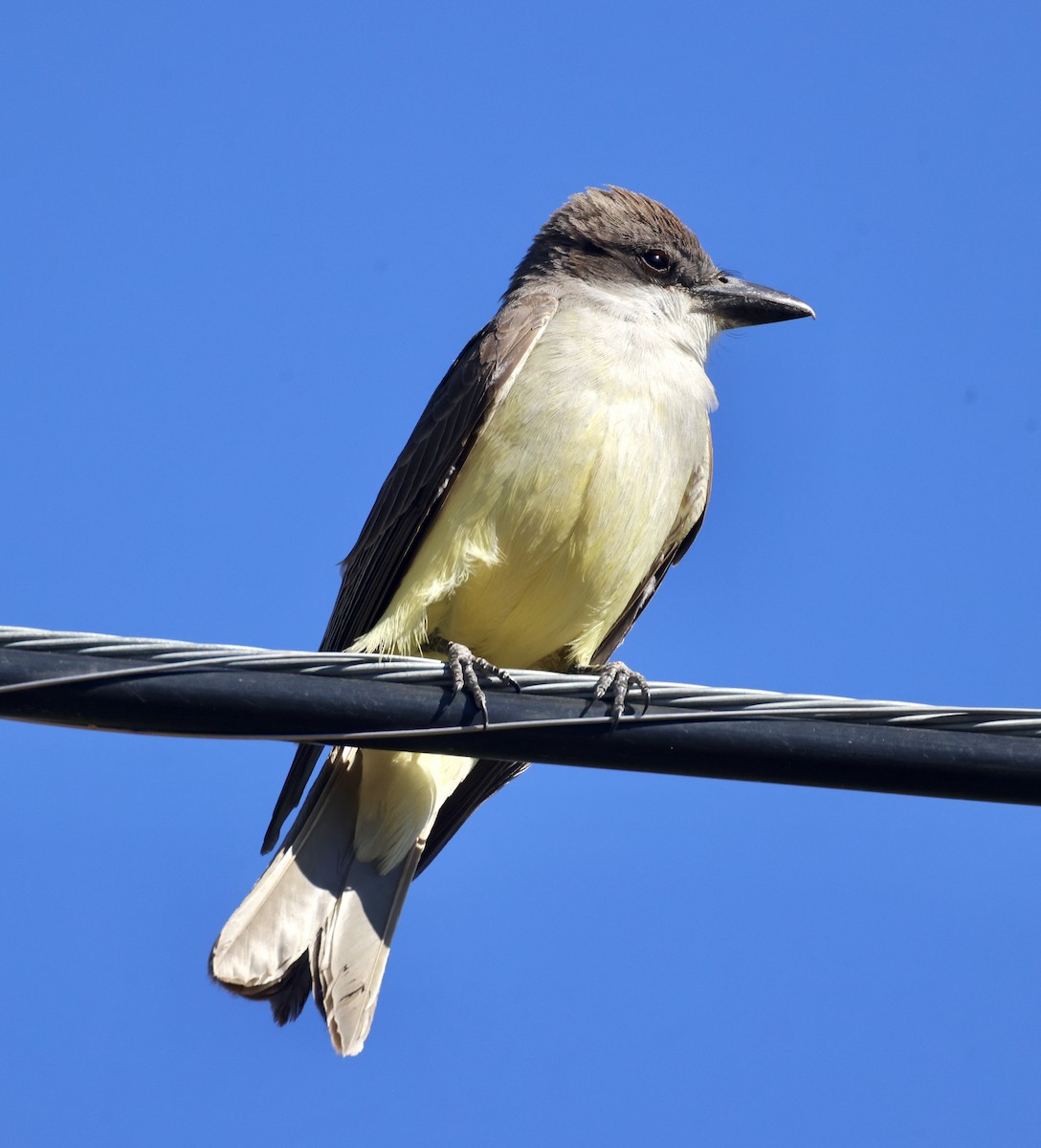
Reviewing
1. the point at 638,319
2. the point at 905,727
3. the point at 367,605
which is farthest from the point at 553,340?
the point at 905,727

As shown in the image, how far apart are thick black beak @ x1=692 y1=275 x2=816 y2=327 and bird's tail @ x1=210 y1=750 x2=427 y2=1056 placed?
2.76 metres

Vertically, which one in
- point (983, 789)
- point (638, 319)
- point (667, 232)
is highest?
point (667, 232)

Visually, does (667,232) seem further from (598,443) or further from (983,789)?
(983,789)

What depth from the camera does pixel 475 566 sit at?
5.47m

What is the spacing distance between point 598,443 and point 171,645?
8.55 feet

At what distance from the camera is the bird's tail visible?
5.16 meters

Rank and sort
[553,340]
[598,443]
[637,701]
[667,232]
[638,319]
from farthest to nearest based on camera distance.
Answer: [667,232] → [638,319] → [553,340] → [598,443] → [637,701]

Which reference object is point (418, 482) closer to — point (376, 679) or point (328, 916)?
point (328, 916)

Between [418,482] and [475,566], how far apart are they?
21.0 inches

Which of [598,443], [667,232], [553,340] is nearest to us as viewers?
[598,443]

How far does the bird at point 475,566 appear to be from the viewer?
5379mm

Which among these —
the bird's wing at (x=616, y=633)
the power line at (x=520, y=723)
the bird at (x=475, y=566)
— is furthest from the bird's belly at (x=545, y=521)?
the power line at (x=520, y=723)

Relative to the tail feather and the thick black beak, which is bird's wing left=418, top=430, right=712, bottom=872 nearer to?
the tail feather

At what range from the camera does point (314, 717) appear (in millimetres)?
3338
